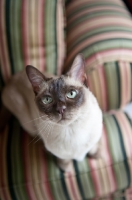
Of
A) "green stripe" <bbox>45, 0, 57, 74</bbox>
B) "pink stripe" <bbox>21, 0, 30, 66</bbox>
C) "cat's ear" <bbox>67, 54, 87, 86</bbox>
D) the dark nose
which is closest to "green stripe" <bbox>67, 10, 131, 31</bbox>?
"green stripe" <bbox>45, 0, 57, 74</bbox>

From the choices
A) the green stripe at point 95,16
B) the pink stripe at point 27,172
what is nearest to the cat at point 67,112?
the pink stripe at point 27,172

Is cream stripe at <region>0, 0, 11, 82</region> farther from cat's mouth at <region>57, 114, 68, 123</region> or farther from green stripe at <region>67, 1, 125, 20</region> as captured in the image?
cat's mouth at <region>57, 114, 68, 123</region>

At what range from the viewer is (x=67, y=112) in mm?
751

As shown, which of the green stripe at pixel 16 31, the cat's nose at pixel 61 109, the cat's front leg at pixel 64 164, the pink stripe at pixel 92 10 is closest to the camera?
the cat's nose at pixel 61 109

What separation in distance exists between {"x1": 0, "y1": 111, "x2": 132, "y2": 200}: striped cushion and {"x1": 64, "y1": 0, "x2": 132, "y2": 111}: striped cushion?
144 millimetres

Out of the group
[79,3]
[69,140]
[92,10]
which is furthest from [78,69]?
[79,3]

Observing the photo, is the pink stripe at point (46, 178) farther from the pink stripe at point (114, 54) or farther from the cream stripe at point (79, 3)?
the cream stripe at point (79, 3)

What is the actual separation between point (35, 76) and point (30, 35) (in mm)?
352

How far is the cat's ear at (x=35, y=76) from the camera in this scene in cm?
78

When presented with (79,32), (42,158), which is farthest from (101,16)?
(42,158)

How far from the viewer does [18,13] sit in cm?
105

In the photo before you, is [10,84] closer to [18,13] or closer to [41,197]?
[18,13]

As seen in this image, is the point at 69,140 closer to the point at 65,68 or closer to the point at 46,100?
the point at 46,100

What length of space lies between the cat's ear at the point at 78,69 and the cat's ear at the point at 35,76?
9 cm
